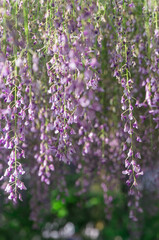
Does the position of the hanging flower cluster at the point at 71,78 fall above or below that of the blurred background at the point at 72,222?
above

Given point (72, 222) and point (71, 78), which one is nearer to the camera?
point (71, 78)

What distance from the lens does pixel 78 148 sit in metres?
3.11

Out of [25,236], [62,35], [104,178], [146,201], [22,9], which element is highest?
[22,9]

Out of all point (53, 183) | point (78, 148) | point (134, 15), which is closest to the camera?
point (134, 15)

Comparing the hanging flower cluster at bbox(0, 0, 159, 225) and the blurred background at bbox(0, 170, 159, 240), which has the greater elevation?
the hanging flower cluster at bbox(0, 0, 159, 225)

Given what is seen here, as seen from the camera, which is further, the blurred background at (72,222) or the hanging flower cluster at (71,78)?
the blurred background at (72,222)

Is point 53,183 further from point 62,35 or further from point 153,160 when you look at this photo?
point 62,35

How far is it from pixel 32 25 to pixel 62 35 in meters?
0.53

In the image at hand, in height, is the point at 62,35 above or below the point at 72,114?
above

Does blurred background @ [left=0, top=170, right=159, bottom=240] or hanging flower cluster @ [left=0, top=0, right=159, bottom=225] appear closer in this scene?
hanging flower cluster @ [left=0, top=0, right=159, bottom=225]

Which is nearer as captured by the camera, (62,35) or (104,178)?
(62,35)

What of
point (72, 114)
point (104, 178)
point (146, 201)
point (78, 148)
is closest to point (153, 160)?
point (104, 178)

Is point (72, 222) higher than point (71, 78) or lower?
lower

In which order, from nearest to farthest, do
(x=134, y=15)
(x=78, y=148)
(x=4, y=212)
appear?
1. (x=134, y=15)
2. (x=78, y=148)
3. (x=4, y=212)
